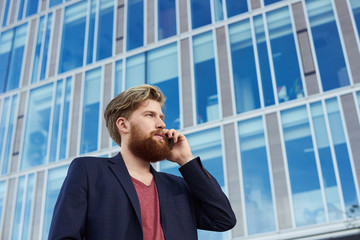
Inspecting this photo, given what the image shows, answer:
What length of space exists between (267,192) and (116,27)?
329 inches

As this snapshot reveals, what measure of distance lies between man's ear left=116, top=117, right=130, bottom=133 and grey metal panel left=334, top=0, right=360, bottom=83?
10470mm

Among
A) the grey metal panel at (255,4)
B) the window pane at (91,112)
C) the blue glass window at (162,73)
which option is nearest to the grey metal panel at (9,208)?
the window pane at (91,112)

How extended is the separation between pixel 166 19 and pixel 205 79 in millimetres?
3182

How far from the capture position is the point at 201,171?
2496 millimetres

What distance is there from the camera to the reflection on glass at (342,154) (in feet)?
35.6

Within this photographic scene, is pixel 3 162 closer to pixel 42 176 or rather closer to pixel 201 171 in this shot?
pixel 42 176

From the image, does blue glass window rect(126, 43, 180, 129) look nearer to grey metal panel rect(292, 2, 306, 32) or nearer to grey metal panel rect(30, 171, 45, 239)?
grey metal panel rect(292, 2, 306, 32)

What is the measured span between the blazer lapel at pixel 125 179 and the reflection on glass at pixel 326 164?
940 centimetres

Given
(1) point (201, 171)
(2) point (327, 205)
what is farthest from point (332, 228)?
(1) point (201, 171)

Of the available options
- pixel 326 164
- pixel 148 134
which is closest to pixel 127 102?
pixel 148 134

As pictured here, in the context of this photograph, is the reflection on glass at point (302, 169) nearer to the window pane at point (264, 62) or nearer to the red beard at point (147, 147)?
the window pane at point (264, 62)

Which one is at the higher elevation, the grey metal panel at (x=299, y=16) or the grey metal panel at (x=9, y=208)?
the grey metal panel at (x=299, y=16)

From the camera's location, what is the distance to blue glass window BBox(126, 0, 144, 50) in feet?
52.5

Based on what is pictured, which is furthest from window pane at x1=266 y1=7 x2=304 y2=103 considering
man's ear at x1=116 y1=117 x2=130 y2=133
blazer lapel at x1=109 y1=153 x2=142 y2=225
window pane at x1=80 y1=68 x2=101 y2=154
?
blazer lapel at x1=109 y1=153 x2=142 y2=225
